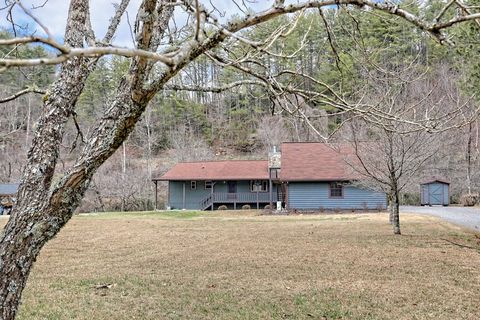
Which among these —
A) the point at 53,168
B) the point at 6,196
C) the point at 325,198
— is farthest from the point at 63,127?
the point at 6,196

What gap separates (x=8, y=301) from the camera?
7.71 feet

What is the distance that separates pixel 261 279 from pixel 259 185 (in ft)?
78.8

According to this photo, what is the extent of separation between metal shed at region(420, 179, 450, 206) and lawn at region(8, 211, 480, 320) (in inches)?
684

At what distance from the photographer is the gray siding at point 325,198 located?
25.2m

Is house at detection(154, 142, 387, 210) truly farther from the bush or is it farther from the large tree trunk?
the large tree trunk

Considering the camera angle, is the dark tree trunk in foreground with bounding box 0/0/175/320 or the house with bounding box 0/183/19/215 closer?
the dark tree trunk in foreground with bounding box 0/0/175/320

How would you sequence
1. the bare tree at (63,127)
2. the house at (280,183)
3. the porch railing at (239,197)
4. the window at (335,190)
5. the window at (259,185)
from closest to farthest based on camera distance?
the bare tree at (63,127) < the house at (280,183) < the window at (335,190) < the porch railing at (239,197) < the window at (259,185)

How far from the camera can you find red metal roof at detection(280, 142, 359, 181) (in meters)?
24.9

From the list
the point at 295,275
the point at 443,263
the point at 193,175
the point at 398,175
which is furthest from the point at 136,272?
the point at 193,175

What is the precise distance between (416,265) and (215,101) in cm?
3783

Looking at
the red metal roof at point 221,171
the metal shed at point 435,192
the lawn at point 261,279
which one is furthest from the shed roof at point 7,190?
the metal shed at point 435,192

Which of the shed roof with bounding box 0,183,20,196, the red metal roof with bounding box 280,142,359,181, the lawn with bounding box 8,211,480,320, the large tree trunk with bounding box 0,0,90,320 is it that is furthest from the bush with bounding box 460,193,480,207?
the shed roof with bounding box 0,183,20,196

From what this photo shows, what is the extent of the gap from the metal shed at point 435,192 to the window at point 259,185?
11.3 meters

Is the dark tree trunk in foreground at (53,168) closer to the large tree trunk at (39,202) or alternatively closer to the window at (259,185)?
the large tree trunk at (39,202)
